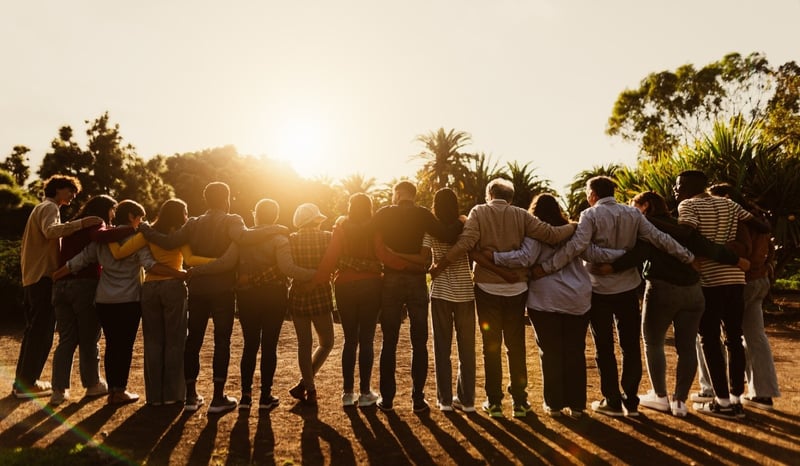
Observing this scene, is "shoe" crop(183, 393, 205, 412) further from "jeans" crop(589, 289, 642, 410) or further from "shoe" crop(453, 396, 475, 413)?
"jeans" crop(589, 289, 642, 410)

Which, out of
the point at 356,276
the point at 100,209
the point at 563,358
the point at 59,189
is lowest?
the point at 563,358

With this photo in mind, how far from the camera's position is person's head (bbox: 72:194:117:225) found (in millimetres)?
5617

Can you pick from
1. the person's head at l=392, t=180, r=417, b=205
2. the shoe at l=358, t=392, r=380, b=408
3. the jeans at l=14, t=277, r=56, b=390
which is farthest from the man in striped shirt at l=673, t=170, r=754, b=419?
the jeans at l=14, t=277, r=56, b=390

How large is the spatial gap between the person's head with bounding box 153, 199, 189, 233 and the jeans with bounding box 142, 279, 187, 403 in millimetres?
489

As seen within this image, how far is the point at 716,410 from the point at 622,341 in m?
0.99

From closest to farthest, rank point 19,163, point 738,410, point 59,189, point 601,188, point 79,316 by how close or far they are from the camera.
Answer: point 738,410 → point 601,188 → point 79,316 → point 59,189 → point 19,163

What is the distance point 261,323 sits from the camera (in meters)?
5.16

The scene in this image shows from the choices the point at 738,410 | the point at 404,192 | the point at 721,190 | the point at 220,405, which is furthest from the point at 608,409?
the point at 220,405

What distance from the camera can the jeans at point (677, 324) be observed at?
489 centimetres

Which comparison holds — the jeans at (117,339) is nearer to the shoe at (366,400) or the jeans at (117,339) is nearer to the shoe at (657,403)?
the shoe at (366,400)

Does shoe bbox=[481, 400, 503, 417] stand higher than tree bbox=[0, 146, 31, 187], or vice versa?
tree bbox=[0, 146, 31, 187]

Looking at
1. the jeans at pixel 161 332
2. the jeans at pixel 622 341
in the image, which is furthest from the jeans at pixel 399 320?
the jeans at pixel 161 332

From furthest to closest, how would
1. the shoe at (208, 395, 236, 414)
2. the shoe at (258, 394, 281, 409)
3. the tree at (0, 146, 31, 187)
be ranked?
1. the tree at (0, 146, 31, 187)
2. the shoe at (258, 394, 281, 409)
3. the shoe at (208, 395, 236, 414)

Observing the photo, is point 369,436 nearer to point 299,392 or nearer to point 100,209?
point 299,392
